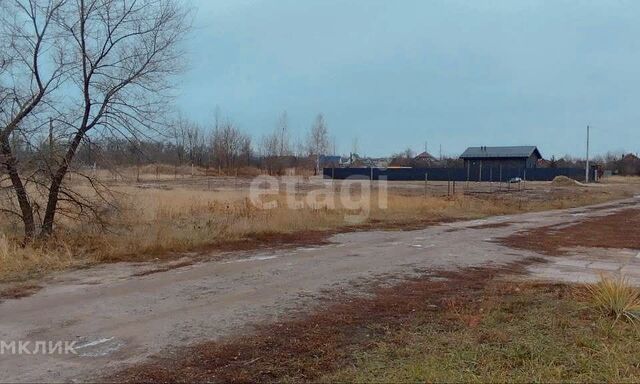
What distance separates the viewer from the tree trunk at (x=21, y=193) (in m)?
9.96

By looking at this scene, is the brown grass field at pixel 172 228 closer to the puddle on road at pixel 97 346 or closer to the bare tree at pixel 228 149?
the puddle on road at pixel 97 346

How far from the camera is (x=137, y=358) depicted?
4.60 metres

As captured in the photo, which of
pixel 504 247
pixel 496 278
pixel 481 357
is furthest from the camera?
pixel 504 247

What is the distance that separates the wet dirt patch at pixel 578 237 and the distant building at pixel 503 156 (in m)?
59.6

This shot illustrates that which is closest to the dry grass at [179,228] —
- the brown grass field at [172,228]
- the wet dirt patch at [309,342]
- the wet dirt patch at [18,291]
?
the brown grass field at [172,228]

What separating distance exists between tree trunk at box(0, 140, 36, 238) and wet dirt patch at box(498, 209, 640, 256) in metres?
11.0

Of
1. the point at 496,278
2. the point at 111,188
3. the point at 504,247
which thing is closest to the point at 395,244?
the point at 504,247

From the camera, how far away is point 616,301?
5875 millimetres

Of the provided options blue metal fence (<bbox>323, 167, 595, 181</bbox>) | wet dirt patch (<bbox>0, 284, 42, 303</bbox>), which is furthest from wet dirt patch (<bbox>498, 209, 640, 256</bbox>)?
blue metal fence (<bbox>323, 167, 595, 181</bbox>)

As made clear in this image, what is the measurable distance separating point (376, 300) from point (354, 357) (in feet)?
7.79

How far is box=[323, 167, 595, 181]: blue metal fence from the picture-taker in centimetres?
6862

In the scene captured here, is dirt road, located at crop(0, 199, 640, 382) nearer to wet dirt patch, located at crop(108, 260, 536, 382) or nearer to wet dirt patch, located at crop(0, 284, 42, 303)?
wet dirt patch, located at crop(0, 284, 42, 303)

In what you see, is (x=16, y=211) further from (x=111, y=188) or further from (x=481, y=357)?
(x=481, y=357)

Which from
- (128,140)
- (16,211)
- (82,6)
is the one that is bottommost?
(16,211)
